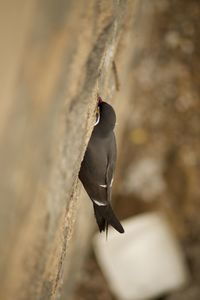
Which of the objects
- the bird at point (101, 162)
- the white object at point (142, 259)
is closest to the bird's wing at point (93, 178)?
the bird at point (101, 162)

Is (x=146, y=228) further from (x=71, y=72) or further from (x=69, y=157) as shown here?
(x=71, y=72)

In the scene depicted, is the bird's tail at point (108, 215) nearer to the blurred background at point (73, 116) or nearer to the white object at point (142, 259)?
the blurred background at point (73, 116)

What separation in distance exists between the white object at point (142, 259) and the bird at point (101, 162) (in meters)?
0.82

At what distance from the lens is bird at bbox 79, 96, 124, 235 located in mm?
1400

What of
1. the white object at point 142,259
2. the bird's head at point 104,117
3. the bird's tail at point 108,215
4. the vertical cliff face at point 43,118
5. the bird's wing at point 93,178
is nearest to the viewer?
the vertical cliff face at point 43,118

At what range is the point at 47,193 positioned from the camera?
1.15m

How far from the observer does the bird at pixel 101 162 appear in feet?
4.59

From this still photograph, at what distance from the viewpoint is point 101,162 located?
1.53 m

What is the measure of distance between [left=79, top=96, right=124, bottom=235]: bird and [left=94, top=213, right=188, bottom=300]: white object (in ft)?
2.68

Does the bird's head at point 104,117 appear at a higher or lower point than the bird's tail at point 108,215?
higher

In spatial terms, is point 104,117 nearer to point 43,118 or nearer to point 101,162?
point 101,162

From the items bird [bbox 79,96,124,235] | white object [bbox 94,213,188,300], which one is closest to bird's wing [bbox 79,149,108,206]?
bird [bbox 79,96,124,235]

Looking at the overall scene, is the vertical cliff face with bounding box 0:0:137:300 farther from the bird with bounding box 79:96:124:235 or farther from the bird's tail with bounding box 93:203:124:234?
the bird's tail with bounding box 93:203:124:234

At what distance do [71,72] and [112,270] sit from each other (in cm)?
167
